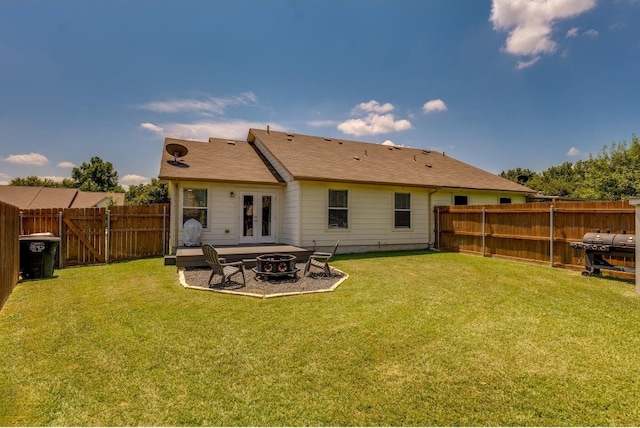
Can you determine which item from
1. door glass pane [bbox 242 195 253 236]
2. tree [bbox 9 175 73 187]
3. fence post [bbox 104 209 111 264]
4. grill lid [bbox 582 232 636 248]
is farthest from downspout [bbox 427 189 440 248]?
tree [bbox 9 175 73 187]

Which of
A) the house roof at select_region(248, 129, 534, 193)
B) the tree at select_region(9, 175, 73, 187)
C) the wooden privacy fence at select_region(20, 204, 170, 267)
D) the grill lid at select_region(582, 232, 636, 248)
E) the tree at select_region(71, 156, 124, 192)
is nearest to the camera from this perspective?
the grill lid at select_region(582, 232, 636, 248)

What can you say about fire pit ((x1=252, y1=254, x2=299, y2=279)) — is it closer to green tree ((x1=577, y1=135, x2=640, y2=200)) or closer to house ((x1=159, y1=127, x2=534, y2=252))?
house ((x1=159, y1=127, x2=534, y2=252))

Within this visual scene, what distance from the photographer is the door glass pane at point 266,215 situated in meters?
12.0

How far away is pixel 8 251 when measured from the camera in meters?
5.75

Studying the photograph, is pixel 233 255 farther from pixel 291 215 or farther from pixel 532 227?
pixel 532 227

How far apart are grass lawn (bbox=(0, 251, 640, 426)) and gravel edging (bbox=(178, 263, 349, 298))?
405 millimetres

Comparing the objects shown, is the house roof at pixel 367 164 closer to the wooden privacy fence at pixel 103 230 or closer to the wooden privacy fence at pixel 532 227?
the wooden privacy fence at pixel 532 227

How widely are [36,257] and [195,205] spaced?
452 cm

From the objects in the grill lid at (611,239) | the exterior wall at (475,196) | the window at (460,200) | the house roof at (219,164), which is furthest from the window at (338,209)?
the grill lid at (611,239)

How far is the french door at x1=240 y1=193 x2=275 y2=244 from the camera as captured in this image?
458 inches

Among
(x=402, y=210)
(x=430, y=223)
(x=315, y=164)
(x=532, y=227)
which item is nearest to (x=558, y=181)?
(x=430, y=223)

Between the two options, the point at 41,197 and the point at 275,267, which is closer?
the point at 275,267

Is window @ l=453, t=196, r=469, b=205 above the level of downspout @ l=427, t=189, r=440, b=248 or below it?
above

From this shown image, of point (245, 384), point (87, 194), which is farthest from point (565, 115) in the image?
point (87, 194)
